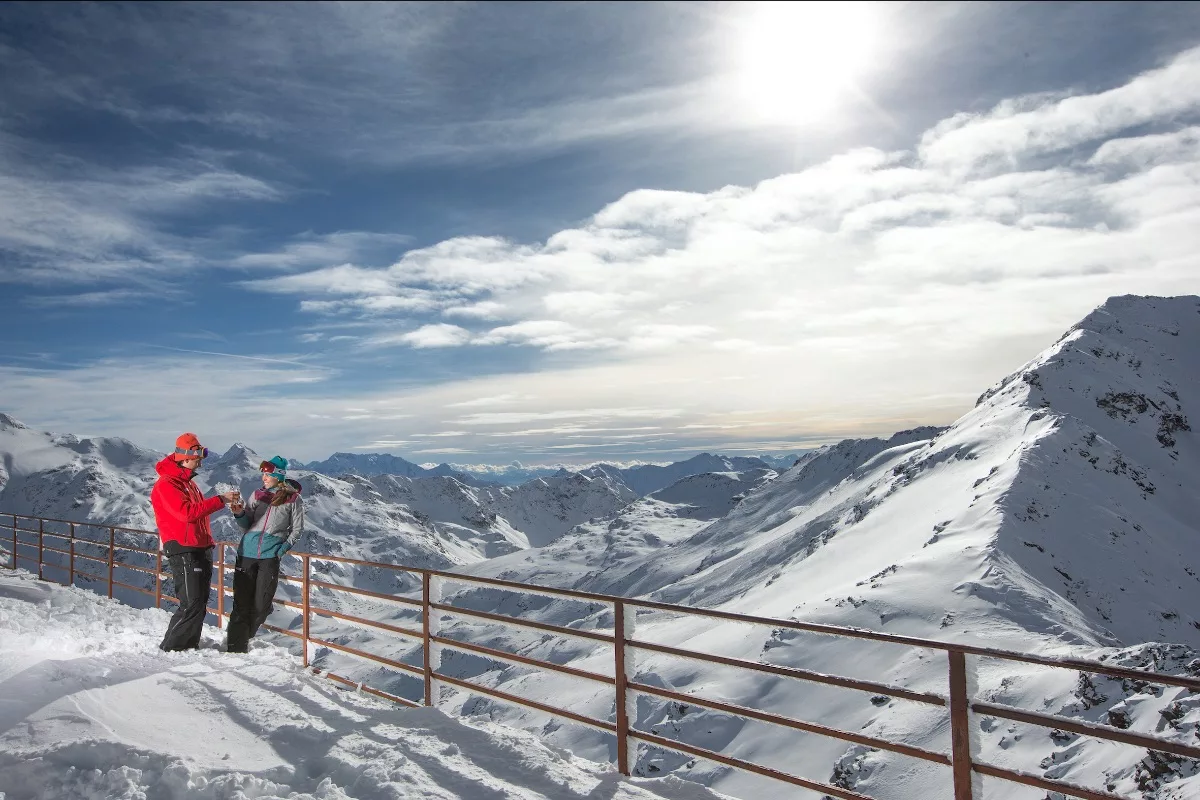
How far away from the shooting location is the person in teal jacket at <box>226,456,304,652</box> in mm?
8812

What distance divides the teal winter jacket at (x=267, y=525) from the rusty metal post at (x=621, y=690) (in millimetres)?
4459

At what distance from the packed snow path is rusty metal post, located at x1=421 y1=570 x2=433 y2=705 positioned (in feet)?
1.37

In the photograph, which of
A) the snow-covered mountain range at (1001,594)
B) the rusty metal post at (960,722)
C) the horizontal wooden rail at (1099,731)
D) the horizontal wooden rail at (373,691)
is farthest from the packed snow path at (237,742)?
the snow-covered mountain range at (1001,594)

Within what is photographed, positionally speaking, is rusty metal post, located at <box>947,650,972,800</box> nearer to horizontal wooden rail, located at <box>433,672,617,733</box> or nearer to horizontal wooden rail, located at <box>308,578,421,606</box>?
horizontal wooden rail, located at <box>433,672,617,733</box>

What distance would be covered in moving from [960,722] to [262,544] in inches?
287

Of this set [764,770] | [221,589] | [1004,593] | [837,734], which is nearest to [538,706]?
[764,770]

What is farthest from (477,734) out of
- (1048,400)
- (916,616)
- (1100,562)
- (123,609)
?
(1048,400)

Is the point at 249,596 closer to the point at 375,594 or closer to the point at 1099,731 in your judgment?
the point at 375,594

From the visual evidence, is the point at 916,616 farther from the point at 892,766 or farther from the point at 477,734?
the point at 477,734

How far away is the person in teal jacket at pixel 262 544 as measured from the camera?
8812mm

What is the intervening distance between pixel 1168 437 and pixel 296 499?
150287 mm

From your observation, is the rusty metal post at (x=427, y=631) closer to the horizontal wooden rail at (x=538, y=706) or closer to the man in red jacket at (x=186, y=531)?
the horizontal wooden rail at (x=538, y=706)

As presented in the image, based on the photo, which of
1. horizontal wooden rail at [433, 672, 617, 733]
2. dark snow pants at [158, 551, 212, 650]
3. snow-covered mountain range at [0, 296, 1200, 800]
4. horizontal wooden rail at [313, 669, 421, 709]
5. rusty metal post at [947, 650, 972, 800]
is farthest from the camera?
snow-covered mountain range at [0, 296, 1200, 800]

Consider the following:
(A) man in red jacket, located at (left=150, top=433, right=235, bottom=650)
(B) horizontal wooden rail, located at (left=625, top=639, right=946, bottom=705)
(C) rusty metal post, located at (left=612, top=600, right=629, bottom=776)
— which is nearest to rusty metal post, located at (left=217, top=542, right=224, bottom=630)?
(A) man in red jacket, located at (left=150, top=433, right=235, bottom=650)
